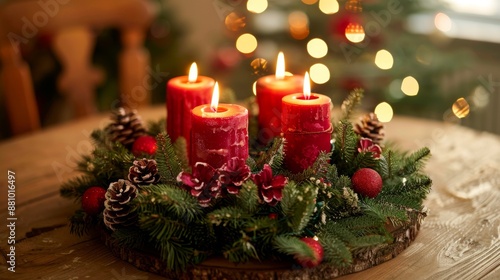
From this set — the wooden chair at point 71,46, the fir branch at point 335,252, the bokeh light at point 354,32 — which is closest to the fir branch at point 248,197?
the fir branch at point 335,252

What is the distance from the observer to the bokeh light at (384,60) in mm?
2402

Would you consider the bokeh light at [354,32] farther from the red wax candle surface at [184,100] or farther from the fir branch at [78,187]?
the fir branch at [78,187]

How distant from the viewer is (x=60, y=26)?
1975 millimetres

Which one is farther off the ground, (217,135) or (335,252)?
(217,135)

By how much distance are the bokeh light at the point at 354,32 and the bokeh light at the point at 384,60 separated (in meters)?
0.14

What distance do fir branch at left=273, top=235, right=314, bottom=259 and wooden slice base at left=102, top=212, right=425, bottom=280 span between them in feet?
0.10

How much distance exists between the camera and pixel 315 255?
33.2 inches

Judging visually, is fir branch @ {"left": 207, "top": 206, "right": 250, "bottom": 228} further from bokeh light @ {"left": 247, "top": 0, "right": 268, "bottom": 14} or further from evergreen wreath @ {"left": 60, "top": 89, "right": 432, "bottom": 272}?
bokeh light @ {"left": 247, "top": 0, "right": 268, "bottom": 14}

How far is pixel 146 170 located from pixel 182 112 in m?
0.18

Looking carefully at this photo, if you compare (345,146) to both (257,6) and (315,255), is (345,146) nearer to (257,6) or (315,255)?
(315,255)

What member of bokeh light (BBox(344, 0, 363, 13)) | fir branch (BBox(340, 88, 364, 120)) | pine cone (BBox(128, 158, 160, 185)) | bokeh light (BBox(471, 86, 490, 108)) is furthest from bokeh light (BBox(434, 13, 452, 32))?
pine cone (BBox(128, 158, 160, 185))

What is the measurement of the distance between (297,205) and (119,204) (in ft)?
0.85

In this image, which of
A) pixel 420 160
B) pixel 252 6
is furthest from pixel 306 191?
pixel 252 6

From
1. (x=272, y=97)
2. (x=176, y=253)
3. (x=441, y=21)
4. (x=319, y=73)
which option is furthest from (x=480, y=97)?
(x=176, y=253)
